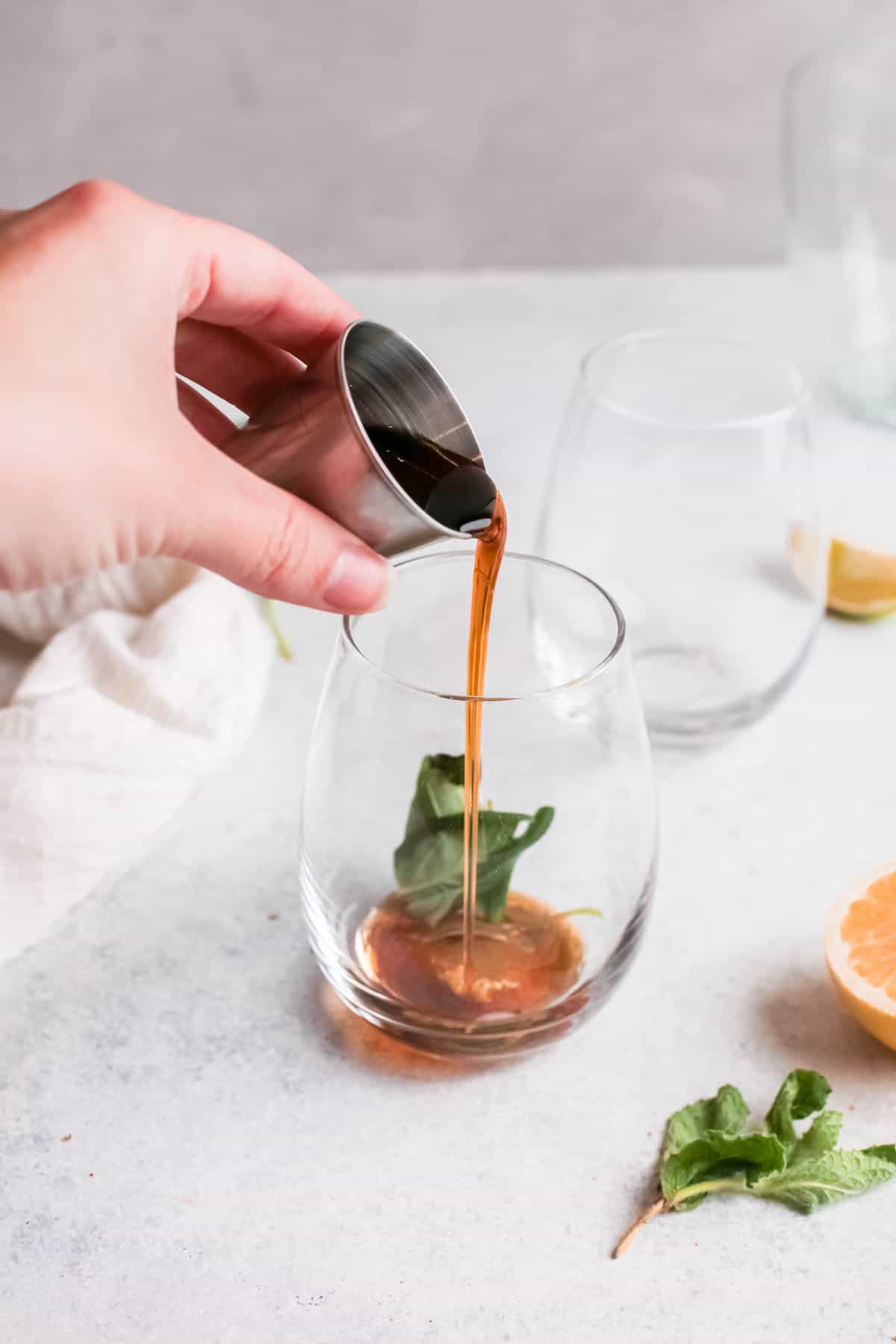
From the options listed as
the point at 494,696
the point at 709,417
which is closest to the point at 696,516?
the point at 709,417

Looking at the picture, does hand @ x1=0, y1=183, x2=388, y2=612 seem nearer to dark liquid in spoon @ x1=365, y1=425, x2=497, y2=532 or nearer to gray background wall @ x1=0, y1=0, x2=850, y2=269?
dark liquid in spoon @ x1=365, y1=425, x2=497, y2=532

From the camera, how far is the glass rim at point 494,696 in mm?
668

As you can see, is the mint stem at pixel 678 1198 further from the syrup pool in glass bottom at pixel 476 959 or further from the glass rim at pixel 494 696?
the glass rim at pixel 494 696

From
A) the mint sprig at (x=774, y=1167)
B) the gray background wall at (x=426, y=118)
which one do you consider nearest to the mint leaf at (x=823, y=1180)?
the mint sprig at (x=774, y=1167)

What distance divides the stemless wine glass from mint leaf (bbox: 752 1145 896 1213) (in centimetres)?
13

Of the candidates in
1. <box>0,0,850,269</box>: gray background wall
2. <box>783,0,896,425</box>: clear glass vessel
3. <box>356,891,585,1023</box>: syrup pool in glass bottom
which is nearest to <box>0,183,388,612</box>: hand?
<box>356,891,585,1023</box>: syrup pool in glass bottom

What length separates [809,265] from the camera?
160 cm

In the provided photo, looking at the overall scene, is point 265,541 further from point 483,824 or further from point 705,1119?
point 705,1119

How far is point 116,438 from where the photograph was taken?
2.01 ft

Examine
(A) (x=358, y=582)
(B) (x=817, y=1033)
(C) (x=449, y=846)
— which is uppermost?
(A) (x=358, y=582)

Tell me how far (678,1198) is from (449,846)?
22cm

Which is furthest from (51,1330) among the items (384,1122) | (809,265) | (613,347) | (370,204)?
(370,204)

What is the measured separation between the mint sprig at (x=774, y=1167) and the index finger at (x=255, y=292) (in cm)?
47

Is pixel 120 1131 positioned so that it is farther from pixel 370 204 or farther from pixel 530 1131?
pixel 370 204
